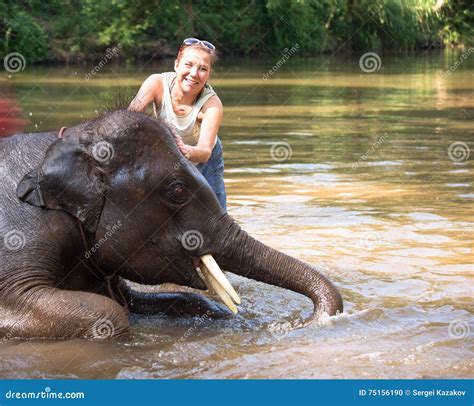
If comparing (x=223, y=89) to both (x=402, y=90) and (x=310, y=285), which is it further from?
(x=310, y=285)

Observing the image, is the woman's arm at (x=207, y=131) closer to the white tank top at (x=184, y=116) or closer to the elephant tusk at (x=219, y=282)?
the white tank top at (x=184, y=116)

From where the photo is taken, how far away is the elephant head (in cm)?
652

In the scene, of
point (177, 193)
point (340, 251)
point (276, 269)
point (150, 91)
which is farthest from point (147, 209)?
point (340, 251)

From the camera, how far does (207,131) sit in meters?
7.91

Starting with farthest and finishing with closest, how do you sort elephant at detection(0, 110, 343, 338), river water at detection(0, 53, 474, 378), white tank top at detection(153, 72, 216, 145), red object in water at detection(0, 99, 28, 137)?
red object in water at detection(0, 99, 28, 137) < white tank top at detection(153, 72, 216, 145) < elephant at detection(0, 110, 343, 338) < river water at detection(0, 53, 474, 378)

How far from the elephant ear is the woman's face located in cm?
161

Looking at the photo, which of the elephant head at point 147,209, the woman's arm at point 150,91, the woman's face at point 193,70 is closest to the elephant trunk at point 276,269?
the elephant head at point 147,209

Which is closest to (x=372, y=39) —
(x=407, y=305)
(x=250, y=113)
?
(x=250, y=113)

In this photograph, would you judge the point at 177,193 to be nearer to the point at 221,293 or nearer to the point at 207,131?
the point at 221,293

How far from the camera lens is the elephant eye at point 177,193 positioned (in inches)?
258

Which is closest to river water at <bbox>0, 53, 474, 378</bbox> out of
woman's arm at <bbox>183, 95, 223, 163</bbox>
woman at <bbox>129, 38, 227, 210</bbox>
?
woman at <bbox>129, 38, 227, 210</bbox>

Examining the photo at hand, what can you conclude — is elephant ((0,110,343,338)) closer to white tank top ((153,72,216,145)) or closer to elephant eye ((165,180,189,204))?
elephant eye ((165,180,189,204))

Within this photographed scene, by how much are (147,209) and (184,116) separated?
1.69m

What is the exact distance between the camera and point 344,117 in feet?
69.7
